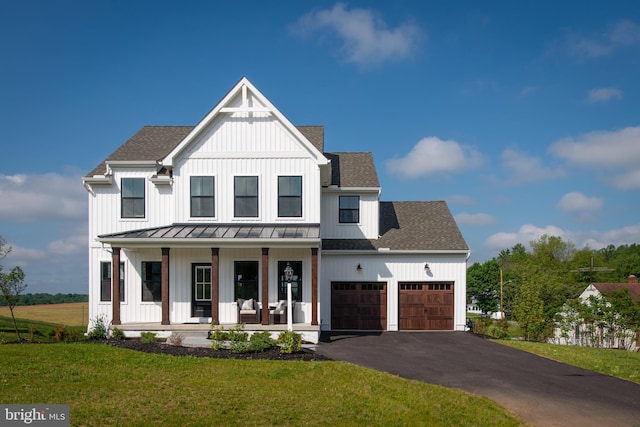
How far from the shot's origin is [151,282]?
65.3ft

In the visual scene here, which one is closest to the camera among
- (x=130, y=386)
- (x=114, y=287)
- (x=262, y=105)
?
(x=130, y=386)

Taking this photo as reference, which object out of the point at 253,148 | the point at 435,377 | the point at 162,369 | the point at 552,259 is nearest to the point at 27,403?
the point at 162,369

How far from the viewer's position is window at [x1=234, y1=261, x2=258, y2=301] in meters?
19.4

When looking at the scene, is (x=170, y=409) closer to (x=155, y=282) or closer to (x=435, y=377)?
(x=435, y=377)

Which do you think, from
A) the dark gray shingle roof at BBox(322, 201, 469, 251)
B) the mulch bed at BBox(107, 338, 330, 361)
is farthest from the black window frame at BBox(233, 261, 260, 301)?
the mulch bed at BBox(107, 338, 330, 361)

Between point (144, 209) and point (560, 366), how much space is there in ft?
52.7

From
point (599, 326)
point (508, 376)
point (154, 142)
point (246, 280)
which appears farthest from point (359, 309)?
point (154, 142)

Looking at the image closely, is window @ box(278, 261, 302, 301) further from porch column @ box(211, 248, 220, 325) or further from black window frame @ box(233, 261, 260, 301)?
porch column @ box(211, 248, 220, 325)

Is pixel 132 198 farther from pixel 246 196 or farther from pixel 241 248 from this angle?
pixel 241 248

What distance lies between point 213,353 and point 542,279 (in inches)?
671

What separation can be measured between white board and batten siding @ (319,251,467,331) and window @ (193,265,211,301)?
5010 millimetres

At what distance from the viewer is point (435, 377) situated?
1212 centimetres

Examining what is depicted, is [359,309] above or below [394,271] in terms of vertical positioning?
below

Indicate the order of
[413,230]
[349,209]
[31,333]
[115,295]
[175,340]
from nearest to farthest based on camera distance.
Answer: [175,340], [31,333], [115,295], [349,209], [413,230]
